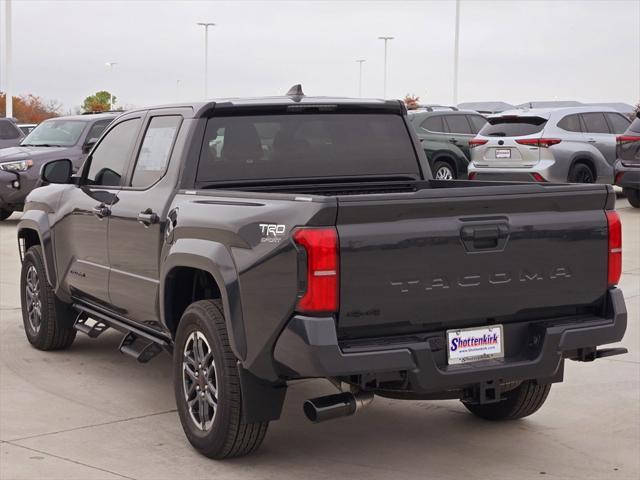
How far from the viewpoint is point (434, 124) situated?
23.0m

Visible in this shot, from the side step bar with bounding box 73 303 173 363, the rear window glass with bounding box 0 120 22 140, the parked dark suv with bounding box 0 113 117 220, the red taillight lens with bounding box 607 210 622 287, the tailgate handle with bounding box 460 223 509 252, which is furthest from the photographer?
the rear window glass with bounding box 0 120 22 140

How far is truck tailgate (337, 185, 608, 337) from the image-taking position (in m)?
4.96

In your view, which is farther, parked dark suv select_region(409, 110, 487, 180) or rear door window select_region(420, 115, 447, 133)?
rear door window select_region(420, 115, 447, 133)

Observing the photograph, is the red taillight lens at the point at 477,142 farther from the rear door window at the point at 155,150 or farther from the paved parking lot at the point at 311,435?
the rear door window at the point at 155,150

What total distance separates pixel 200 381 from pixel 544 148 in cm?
1450

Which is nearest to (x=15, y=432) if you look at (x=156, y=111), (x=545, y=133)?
(x=156, y=111)

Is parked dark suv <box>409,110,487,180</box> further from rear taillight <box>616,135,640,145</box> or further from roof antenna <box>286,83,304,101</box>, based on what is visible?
roof antenna <box>286,83,304,101</box>

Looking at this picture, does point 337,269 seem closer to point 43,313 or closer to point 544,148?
point 43,313

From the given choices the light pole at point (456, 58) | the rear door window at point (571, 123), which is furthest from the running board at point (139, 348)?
the light pole at point (456, 58)

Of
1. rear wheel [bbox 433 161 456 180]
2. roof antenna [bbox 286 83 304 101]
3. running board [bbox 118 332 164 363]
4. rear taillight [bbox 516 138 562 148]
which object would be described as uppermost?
roof antenna [bbox 286 83 304 101]

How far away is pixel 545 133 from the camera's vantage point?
64.1 ft

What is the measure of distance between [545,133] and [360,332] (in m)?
15.2

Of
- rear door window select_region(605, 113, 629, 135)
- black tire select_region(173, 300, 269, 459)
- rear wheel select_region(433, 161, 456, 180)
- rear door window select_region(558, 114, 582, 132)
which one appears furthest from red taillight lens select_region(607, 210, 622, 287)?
rear wheel select_region(433, 161, 456, 180)

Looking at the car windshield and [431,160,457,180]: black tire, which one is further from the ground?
the car windshield
